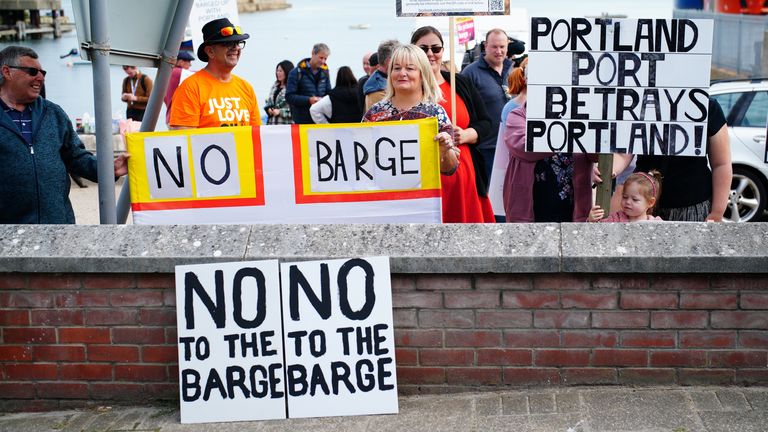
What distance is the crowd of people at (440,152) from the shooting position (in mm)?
5527

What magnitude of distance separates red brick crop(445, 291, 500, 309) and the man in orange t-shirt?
2147 millimetres

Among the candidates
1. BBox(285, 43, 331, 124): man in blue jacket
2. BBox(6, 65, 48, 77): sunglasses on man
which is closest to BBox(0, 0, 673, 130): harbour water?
BBox(6, 65, 48, 77): sunglasses on man

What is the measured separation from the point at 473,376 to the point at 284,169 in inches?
60.3

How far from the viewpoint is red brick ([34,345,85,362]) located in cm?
500

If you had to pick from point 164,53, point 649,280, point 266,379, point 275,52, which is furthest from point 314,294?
point 275,52

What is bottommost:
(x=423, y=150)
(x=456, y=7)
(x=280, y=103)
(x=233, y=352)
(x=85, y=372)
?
(x=85, y=372)

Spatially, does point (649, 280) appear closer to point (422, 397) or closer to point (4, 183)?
point (422, 397)

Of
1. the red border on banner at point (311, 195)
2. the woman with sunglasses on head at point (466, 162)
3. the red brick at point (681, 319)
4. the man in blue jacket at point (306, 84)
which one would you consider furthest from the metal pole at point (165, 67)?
the man in blue jacket at point (306, 84)

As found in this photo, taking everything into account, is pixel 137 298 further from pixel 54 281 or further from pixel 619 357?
pixel 619 357

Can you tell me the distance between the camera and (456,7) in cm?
622

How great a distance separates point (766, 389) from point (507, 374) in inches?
46.4

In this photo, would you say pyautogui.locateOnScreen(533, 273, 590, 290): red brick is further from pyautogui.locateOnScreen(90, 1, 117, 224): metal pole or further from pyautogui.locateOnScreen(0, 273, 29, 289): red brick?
pyautogui.locateOnScreen(0, 273, 29, 289): red brick

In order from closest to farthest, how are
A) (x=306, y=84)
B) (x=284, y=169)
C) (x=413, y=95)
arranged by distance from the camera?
(x=284, y=169)
(x=413, y=95)
(x=306, y=84)

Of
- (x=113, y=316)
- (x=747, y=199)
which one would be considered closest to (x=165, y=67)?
(x=113, y=316)
